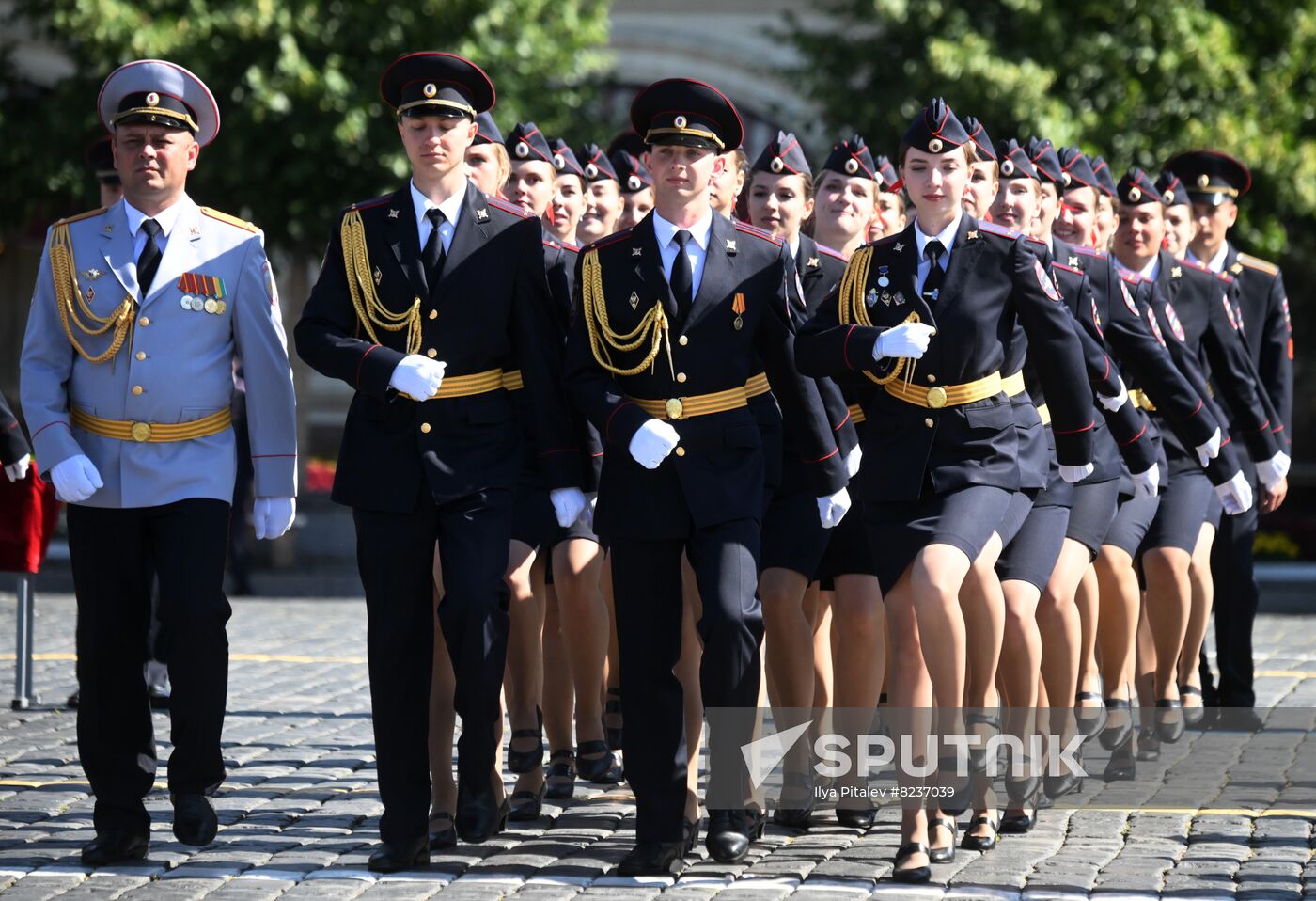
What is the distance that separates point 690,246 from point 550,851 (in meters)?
1.79

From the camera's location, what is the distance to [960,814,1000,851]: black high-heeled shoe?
645 centimetres

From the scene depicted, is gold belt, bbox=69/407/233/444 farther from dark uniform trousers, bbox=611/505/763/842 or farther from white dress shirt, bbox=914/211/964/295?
white dress shirt, bbox=914/211/964/295

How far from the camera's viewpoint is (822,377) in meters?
6.53

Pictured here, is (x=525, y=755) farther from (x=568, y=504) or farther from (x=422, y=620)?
(x=568, y=504)

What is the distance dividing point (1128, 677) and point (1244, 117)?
Result: 30.9 feet

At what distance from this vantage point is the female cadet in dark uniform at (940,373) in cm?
629

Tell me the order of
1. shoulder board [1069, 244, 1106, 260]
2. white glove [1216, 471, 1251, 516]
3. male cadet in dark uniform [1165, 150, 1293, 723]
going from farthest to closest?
male cadet in dark uniform [1165, 150, 1293, 723], white glove [1216, 471, 1251, 516], shoulder board [1069, 244, 1106, 260]

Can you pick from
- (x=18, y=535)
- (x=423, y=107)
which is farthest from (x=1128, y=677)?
(x=18, y=535)

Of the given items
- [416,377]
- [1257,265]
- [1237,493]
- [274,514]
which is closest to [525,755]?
[274,514]

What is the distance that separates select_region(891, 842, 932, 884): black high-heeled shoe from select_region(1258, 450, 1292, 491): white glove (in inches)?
141

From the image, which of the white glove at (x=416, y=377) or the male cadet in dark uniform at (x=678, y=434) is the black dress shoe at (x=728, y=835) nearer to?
the male cadet in dark uniform at (x=678, y=434)

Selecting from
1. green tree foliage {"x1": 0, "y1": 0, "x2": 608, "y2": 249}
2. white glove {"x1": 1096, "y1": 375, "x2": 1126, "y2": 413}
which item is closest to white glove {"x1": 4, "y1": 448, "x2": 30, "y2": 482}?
white glove {"x1": 1096, "y1": 375, "x2": 1126, "y2": 413}

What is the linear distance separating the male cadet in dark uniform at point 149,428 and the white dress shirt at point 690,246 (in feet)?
3.73

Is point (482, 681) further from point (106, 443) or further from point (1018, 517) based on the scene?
point (1018, 517)
